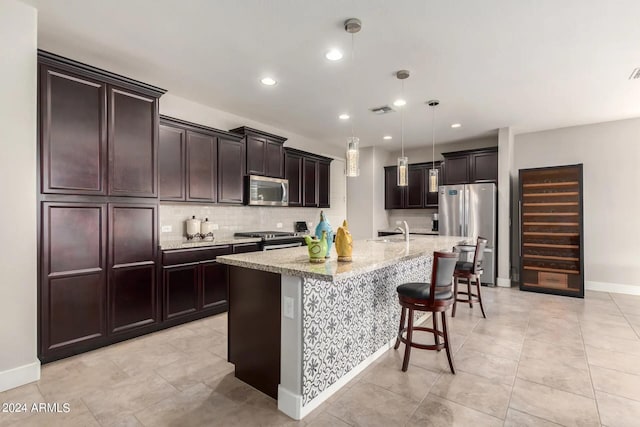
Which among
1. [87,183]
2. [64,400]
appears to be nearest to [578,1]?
[87,183]

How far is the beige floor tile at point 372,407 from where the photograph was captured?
1.97 m

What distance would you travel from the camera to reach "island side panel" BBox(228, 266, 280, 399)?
214cm

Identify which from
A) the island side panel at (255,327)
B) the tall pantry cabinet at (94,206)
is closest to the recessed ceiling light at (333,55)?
the tall pantry cabinet at (94,206)

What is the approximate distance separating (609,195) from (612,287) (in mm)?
1519

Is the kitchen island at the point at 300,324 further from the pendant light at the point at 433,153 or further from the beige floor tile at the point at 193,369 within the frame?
the pendant light at the point at 433,153

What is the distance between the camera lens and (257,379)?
2.30 metres

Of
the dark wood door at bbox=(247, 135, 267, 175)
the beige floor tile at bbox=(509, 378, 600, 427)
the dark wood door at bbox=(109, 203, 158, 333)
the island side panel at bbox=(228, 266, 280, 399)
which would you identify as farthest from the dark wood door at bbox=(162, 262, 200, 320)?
the beige floor tile at bbox=(509, 378, 600, 427)

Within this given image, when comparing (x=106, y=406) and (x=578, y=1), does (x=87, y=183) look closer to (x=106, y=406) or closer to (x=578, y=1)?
(x=106, y=406)

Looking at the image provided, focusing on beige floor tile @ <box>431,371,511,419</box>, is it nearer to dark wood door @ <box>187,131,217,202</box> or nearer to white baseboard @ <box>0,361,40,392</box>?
white baseboard @ <box>0,361,40,392</box>

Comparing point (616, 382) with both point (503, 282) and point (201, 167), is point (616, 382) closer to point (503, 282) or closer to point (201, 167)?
point (503, 282)

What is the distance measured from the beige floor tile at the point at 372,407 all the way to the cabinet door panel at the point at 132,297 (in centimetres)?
225

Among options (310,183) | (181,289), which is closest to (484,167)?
(310,183)

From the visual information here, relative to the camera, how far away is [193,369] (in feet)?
8.59

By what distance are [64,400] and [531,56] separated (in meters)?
4.79
